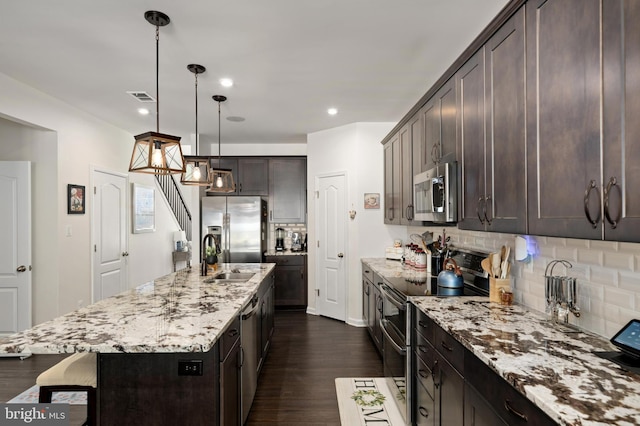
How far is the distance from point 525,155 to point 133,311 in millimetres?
2315

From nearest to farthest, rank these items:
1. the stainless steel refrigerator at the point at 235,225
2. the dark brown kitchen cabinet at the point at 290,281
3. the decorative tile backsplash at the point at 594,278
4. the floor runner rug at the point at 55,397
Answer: the decorative tile backsplash at the point at 594,278 → the floor runner rug at the point at 55,397 → the stainless steel refrigerator at the point at 235,225 → the dark brown kitchen cabinet at the point at 290,281

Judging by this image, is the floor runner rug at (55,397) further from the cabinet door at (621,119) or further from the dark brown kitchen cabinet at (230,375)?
the cabinet door at (621,119)

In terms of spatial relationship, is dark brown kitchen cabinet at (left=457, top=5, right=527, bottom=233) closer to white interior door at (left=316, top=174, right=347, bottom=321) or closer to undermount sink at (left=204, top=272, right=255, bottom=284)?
undermount sink at (left=204, top=272, right=255, bottom=284)

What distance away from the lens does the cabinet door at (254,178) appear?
6.22m

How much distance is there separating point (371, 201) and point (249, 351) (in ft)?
10.00

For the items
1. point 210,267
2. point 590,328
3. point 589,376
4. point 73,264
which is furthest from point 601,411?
point 73,264

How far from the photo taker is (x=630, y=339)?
1344mm

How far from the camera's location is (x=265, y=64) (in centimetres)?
322

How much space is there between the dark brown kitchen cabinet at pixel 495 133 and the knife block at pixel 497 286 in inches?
14.9

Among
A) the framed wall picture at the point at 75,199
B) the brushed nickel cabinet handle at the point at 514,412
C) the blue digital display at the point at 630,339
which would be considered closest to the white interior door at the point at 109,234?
the framed wall picture at the point at 75,199

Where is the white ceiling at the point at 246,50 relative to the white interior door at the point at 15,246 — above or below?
above

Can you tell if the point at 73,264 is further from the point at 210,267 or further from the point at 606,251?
the point at 606,251

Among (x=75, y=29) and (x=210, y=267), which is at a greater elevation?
(x=75, y=29)

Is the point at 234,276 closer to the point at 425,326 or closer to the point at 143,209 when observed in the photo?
the point at 425,326
